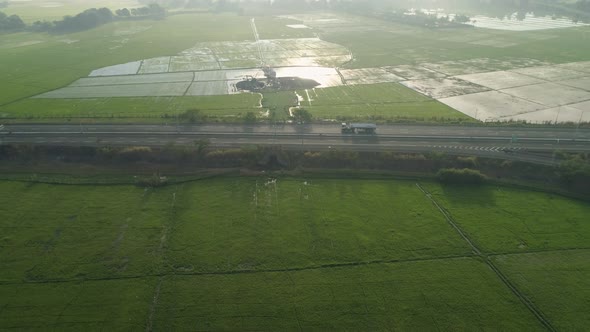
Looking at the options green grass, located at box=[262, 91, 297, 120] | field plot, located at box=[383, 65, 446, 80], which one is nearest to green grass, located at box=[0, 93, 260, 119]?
green grass, located at box=[262, 91, 297, 120]

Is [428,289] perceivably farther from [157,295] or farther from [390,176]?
[157,295]

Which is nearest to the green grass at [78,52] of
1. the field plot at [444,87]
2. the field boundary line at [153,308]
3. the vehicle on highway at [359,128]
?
the field boundary line at [153,308]

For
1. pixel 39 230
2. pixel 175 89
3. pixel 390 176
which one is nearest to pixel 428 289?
pixel 390 176

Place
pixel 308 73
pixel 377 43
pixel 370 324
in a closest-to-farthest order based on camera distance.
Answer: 1. pixel 370 324
2. pixel 308 73
3. pixel 377 43

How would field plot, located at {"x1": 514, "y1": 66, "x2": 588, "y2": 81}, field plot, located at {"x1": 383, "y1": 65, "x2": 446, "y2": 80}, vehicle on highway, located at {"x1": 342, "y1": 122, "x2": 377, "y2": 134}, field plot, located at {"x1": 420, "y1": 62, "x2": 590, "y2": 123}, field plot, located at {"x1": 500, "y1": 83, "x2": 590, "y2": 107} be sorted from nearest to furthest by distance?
vehicle on highway, located at {"x1": 342, "y1": 122, "x2": 377, "y2": 134}, field plot, located at {"x1": 420, "y1": 62, "x2": 590, "y2": 123}, field plot, located at {"x1": 500, "y1": 83, "x2": 590, "y2": 107}, field plot, located at {"x1": 514, "y1": 66, "x2": 588, "y2": 81}, field plot, located at {"x1": 383, "y1": 65, "x2": 446, "y2": 80}

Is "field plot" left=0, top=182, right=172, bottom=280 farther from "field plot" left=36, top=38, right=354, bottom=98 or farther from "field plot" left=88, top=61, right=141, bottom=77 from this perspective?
"field plot" left=88, top=61, right=141, bottom=77

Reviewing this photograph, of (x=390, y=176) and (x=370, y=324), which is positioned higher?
(x=390, y=176)

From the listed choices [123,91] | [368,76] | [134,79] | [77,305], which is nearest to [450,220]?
[77,305]
